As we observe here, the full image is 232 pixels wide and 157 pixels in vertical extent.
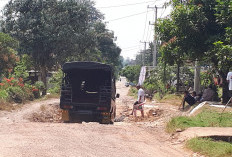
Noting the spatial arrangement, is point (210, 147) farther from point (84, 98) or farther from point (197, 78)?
point (197, 78)

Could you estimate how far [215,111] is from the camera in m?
12.9

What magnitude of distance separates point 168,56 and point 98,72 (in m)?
4.01

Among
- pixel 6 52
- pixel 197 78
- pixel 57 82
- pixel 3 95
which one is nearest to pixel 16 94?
pixel 3 95

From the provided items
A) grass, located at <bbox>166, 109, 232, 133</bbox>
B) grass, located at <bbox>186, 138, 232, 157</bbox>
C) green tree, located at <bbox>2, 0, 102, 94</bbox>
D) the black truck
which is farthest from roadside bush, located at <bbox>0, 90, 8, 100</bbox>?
grass, located at <bbox>186, 138, 232, 157</bbox>

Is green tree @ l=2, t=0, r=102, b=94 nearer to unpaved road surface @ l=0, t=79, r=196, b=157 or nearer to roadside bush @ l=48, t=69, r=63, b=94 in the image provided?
roadside bush @ l=48, t=69, r=63, b=94

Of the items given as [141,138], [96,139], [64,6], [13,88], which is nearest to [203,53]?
[141,138]

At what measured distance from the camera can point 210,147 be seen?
25.2 feet

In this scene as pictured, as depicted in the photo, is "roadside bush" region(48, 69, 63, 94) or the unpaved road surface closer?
the unpaved road surface

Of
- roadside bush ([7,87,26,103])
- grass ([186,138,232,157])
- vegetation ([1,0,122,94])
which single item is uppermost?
vegetation ([1,0,122,94])

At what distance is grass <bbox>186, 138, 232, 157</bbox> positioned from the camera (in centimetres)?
699

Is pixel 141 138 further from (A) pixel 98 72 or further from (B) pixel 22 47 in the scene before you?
(B) pixel 22 47

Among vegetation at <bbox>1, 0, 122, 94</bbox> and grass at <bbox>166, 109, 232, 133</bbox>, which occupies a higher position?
vegetation at <bbox>1, 0, 122, 94</bbox>

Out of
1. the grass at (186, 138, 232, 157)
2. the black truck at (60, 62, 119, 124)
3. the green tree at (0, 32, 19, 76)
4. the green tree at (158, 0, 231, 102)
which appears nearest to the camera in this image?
the grass at (186, 138, 232, 157)

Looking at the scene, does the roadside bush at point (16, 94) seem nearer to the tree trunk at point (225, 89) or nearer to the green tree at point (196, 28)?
the green tree at point (196, 28)
